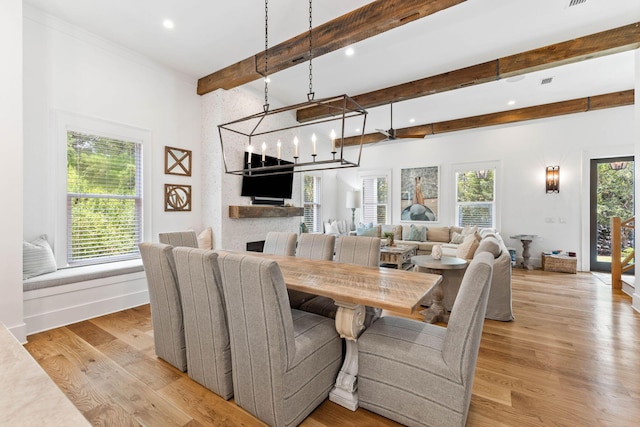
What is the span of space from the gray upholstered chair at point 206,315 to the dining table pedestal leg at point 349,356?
0.72 metres

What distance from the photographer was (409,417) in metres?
1.65

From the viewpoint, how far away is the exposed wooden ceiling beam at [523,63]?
322 centimetres

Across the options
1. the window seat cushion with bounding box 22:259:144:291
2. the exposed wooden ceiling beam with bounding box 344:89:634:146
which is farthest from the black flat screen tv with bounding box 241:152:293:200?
the window seat cushion with bounding box 22:259:144:291

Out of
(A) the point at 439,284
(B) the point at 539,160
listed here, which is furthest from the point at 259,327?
(B) the point at 539,160

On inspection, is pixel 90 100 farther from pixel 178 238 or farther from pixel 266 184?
pixel 266 184

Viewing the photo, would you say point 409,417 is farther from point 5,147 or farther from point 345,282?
point 5,147

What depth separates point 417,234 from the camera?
677 cm

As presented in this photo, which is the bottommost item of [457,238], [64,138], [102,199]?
[457,238]

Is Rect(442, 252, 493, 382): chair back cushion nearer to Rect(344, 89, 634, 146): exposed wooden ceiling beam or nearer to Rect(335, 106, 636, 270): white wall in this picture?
Rect(344, 89, 634, 146): exposed wooden ceiling beam

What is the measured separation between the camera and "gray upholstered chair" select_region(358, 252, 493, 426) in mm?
1520

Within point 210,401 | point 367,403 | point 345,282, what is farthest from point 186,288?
point 367,403

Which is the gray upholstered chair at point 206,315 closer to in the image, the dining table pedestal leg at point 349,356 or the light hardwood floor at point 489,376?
Result: the light hardwood floor at point 489,376

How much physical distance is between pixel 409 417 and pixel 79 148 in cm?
422

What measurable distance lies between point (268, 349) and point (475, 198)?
21.7 ft
